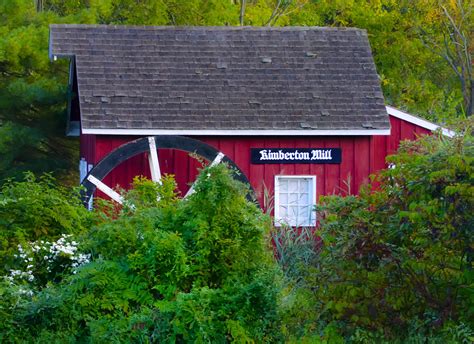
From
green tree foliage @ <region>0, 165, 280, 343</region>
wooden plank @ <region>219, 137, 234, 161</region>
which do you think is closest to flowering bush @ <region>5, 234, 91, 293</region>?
green tree foliage @ <region>0, 165, 280, 343</region>

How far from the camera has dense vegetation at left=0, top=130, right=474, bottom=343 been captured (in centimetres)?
940

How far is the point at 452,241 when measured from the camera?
30.5 ft

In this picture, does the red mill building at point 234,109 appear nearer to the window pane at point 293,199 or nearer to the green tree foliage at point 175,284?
the window pane at point 293,199

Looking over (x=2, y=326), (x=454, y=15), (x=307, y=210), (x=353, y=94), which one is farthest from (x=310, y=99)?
(x=454, y=15)

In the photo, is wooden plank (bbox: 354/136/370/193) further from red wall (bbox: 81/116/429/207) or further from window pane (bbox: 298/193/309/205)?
window pane (bbox: 298/193/309/205)

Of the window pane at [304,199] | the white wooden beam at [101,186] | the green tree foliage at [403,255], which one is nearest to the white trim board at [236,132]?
the white wooden beam at [101,186]

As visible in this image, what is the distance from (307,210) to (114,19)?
41.4 feet

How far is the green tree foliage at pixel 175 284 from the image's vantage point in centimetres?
→ 993

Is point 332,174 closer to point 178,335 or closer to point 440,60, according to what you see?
point 178,335

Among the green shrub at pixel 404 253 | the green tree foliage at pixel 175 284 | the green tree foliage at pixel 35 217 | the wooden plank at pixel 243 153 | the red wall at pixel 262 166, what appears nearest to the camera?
the green shrub at pixel 404 253

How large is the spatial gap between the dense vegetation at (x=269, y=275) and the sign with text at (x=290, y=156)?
29.9 ft

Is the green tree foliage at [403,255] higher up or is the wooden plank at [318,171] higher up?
the wooden plank at [318,171]

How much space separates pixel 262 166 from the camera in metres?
20.3

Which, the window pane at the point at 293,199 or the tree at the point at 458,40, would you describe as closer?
the window pane at the point at 293,199
